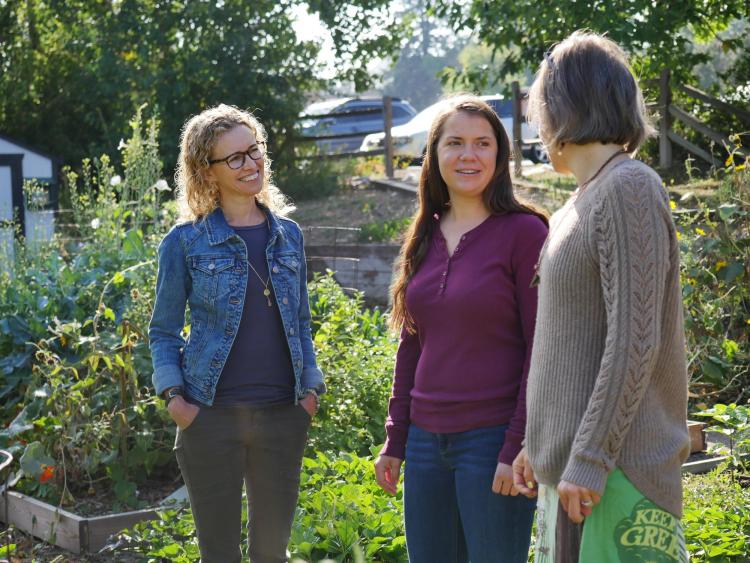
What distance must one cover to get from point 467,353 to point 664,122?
32.3 ft

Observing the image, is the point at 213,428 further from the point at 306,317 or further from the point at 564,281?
the point at 564,281

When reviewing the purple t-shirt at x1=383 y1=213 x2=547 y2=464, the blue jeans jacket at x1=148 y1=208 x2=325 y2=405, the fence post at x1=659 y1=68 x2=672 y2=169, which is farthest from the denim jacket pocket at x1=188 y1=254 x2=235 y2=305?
the fence post at x1=659 y1=68 x2=672 y2=169

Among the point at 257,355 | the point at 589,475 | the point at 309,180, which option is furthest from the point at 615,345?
the point at 309,180

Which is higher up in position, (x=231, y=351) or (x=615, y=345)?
(x=615, y=345)

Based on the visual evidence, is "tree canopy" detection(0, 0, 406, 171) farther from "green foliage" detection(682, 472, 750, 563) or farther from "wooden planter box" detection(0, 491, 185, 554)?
"green foliage" detection(682, 472, 750, 563)

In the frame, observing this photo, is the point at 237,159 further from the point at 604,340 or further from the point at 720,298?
the point at 720,298

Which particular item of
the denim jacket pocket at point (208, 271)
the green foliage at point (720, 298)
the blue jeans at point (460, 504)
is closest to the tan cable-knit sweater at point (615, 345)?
the blue jeans at point (460, 504)

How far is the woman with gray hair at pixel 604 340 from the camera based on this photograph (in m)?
1.96

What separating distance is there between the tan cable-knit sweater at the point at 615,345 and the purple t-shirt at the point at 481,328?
1.20 ft

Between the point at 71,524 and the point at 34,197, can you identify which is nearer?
the point at 71,524

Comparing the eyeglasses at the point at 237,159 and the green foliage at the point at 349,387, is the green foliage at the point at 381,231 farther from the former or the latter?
the eyeglasses at the point at 237,159

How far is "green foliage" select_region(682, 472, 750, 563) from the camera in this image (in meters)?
3.36

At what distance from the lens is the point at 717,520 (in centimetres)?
357

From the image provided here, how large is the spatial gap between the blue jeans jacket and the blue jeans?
584 millimetres
